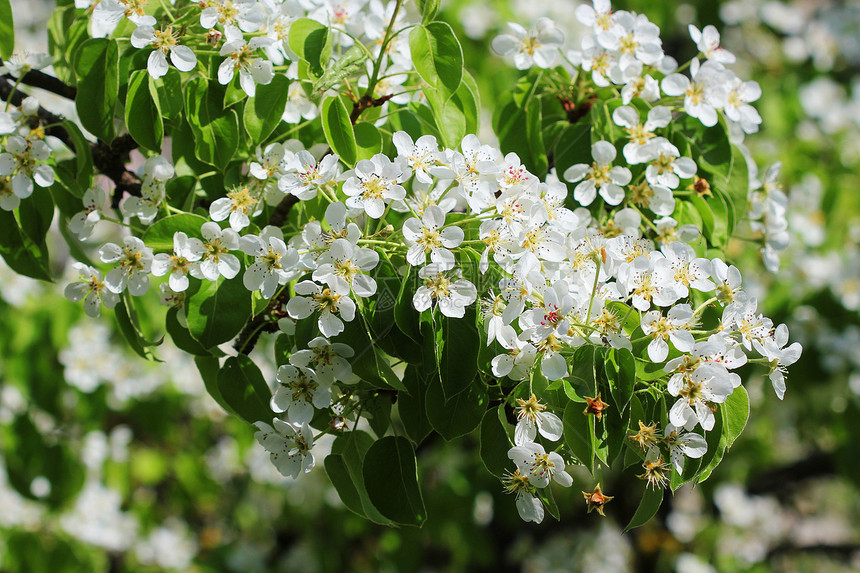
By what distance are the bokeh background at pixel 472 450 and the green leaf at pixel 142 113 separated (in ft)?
5.96

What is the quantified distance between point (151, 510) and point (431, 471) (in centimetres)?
140

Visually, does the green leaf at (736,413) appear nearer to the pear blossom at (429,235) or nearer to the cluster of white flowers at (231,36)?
the pear blossom at (429,235)

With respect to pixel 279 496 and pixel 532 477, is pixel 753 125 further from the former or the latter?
pixel 279 496

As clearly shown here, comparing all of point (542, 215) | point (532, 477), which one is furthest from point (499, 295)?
point (532, 477)

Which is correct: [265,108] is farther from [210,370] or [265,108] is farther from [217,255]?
[210,370]

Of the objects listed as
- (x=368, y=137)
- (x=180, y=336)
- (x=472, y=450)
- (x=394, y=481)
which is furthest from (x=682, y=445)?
(x=472, y=450)

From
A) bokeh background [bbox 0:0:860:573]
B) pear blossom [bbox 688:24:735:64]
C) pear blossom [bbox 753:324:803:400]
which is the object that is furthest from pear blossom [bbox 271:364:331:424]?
bokeh background [bbox 0:0:860:573]

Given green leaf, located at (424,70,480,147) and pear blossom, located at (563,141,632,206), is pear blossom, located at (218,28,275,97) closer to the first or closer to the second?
green leaf, located at (424,70,480,147)

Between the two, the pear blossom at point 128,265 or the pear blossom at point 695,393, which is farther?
the pear blossom at point 128,265

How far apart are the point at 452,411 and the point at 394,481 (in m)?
0.15

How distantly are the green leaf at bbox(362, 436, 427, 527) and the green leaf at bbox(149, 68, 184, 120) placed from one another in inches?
22.0

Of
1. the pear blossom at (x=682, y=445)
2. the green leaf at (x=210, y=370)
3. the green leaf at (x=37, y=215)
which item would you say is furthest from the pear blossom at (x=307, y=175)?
the pear blossom at (x=682, y=445)

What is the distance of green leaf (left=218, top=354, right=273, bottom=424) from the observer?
1118 mm

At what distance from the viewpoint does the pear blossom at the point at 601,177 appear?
3.79ft
